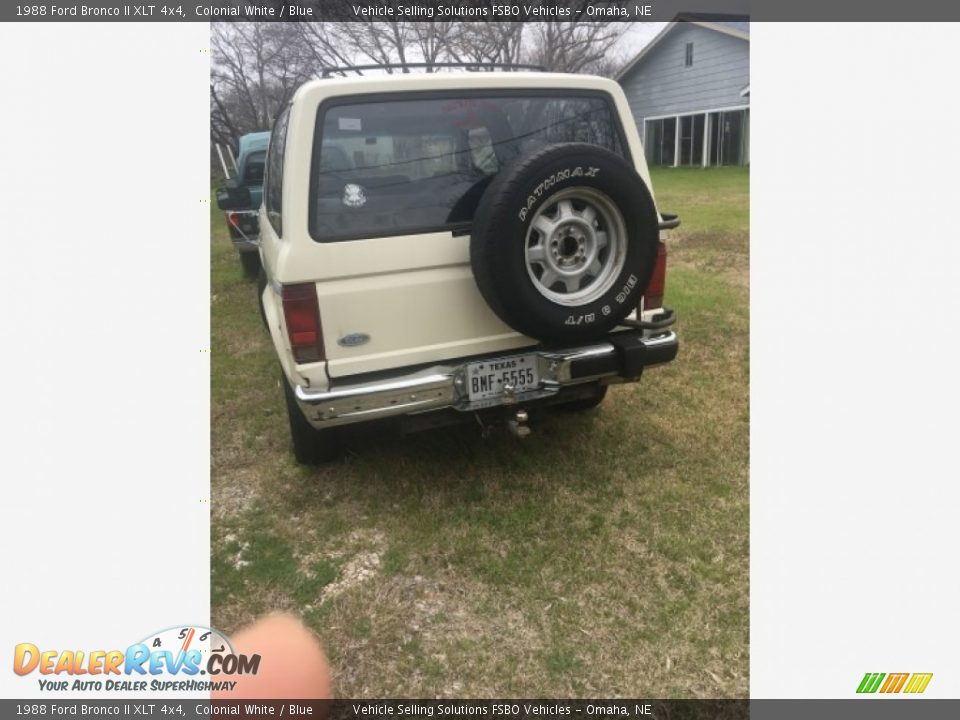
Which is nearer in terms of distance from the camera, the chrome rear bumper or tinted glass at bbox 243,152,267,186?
the chrome rear bumper

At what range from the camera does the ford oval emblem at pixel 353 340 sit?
105 inches

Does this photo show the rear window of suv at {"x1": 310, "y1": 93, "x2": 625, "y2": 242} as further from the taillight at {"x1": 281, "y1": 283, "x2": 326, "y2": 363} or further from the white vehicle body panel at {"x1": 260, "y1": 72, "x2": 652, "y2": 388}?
the taillight at {"x1": 281, "y1": 283, "x2": 326, "y2": 363}

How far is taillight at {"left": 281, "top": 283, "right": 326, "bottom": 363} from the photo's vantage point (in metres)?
2.57

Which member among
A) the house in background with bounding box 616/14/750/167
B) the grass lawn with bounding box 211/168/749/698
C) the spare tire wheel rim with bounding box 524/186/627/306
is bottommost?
the grass lawn with bounding box 211/168/749/698

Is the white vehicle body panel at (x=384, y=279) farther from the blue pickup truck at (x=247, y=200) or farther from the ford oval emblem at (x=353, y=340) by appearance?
the blue pickup truck at (x=247, y=200)

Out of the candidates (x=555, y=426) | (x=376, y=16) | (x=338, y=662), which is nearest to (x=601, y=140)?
(x=555, y=426)

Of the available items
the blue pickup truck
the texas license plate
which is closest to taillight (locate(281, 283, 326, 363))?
the texas license plate

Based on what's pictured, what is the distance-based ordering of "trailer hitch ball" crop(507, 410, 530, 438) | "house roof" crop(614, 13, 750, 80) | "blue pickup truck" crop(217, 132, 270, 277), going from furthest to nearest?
1. "house roof" crop(614, 13, 750, 80)
2. "blue pickup truck" crop(217, 132, 270, 277)
3. "trailer hitch ball" crop(507, 410, 530, 438)

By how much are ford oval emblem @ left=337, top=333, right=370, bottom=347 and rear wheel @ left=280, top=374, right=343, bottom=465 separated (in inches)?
29.9

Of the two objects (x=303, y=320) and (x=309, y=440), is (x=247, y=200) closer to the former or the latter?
(x=309, y=440)

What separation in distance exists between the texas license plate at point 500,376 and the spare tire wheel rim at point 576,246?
332 mm

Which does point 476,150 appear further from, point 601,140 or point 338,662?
point 338,662

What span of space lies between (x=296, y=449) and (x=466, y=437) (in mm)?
944

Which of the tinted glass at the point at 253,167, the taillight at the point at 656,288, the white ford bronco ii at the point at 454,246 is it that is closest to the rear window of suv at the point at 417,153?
the white ford bronco ii at the point at 454,246
